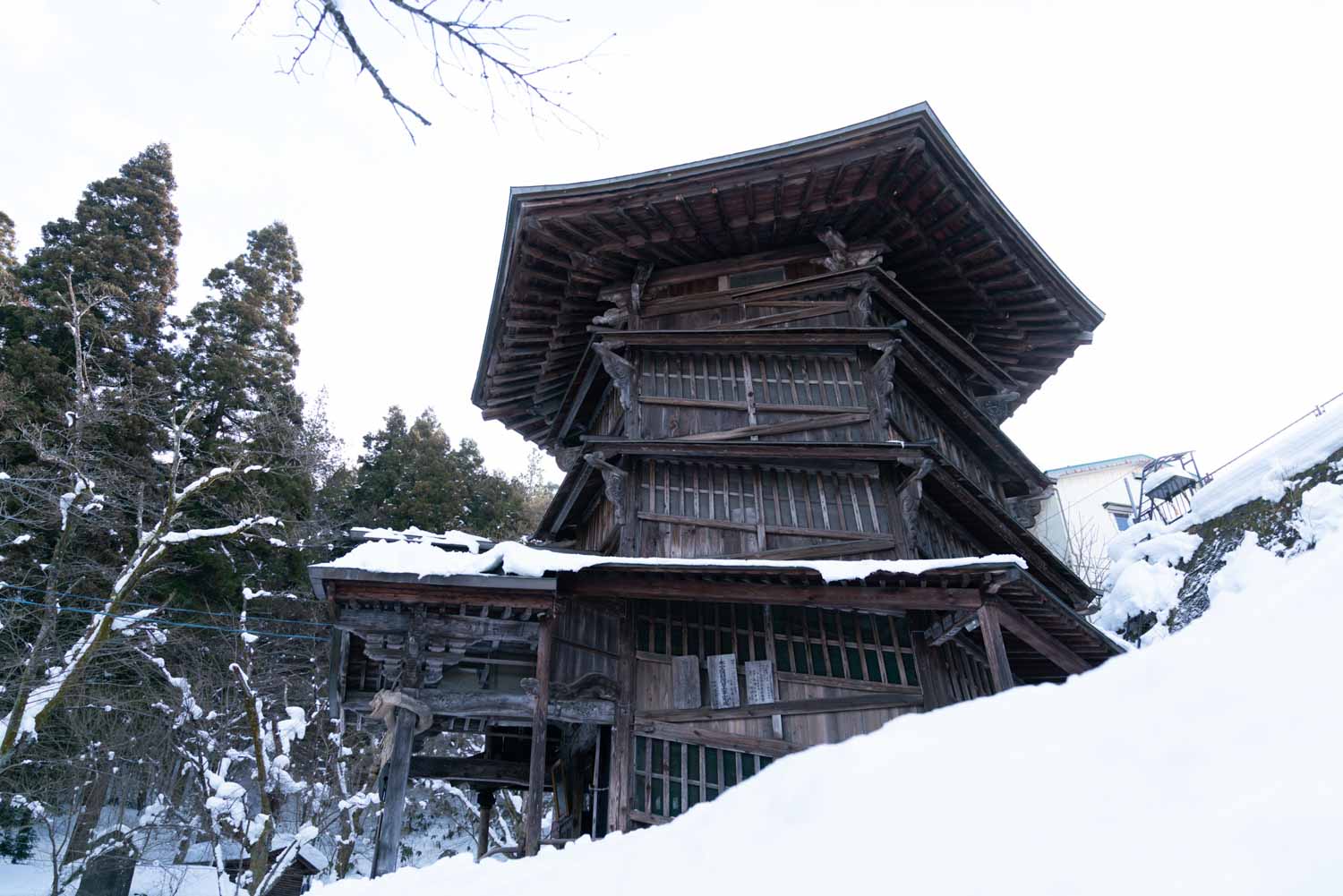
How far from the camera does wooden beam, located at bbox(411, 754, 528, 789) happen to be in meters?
11.3

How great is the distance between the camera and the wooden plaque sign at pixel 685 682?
9.64 m

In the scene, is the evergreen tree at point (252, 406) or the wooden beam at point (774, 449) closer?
the wooden beam at point (774, 449)

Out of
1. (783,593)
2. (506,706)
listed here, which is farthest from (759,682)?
(506,706)

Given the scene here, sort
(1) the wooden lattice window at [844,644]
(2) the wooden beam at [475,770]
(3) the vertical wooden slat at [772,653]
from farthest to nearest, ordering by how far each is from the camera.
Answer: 1. (2) the wooden beam at [475,770]
2. (1) the wooden lattice window at [844,644]
3. (3) the vertical wooden slat at [772,653]

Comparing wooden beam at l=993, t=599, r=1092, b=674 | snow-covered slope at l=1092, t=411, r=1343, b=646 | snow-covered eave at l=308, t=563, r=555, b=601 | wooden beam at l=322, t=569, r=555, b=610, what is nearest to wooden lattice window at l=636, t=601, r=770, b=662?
wooden beam at l=322, t=569, r=555, b=610

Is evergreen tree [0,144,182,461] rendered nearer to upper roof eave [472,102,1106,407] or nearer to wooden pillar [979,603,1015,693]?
upper roof eave [472,102,1106,407]

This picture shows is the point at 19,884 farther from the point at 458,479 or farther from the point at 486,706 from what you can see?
the point at 486,706

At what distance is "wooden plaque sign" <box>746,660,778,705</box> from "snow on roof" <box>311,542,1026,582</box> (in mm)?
1595

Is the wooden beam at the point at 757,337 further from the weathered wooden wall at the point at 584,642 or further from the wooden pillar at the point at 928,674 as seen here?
the wooden pillar at the point at 928,674

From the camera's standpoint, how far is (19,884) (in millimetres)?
19453

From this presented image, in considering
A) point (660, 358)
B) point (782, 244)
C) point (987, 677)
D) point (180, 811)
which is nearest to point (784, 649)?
point (987, 677)

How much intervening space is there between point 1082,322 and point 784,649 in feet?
29.9

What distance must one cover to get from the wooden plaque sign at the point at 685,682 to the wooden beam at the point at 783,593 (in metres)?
1.08

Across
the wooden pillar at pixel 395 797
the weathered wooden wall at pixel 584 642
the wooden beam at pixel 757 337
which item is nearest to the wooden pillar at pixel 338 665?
the wooden pillar at pixel 395 797
